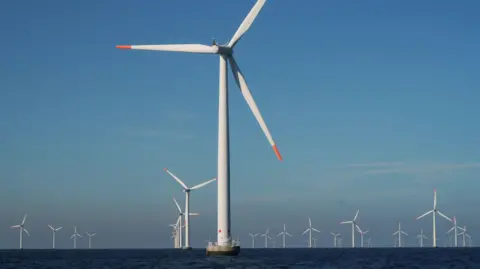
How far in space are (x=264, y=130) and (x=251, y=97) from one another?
28.9ft

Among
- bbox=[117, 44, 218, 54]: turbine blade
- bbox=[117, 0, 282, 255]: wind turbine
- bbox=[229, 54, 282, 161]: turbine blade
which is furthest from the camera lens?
bbox=[117, 44, 218, 54]: turbine blade

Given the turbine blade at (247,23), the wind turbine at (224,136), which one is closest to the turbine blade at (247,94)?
the wind turbine at (224,136)

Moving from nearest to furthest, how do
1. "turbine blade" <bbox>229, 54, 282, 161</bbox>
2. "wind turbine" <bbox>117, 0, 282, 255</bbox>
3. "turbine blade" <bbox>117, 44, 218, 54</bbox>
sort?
1. "wind turbine" <bbox>117, 0, 282, 255</bbox>
2. "turbine blade" <bbox>229, 54, 282, 161</bbox>
3. "turbine blade" <bbox>117, 44, 218, 54</bbox>

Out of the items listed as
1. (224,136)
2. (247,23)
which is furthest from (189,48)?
(224,136)

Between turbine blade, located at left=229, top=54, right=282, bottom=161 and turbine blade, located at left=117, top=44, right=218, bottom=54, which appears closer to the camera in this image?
turbine blade, located at left=229, top=54, right=282, bottom=161

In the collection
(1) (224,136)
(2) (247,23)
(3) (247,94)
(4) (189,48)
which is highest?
(2) (247,23)

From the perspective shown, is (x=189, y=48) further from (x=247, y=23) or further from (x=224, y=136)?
(x=224, y=136)

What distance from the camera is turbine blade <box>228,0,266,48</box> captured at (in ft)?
361

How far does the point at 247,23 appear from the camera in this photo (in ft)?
372

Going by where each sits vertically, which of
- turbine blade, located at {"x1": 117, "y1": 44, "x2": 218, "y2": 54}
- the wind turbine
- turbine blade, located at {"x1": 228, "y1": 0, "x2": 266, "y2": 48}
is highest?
turbine blade, located at {"x1": 228, "y1": 0, "x2": 266, "y2": 48}

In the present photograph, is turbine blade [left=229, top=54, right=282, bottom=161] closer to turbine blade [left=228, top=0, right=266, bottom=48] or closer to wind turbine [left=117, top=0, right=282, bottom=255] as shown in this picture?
wind turbine [left=117, top=0, right=282, bottom=255]

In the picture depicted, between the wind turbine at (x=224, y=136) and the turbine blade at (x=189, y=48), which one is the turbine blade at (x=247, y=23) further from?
the turbine blade at (x=189, y=48)

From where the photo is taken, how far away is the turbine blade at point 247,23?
4331 inches

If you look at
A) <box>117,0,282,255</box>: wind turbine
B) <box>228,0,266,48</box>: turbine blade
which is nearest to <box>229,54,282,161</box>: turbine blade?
<box>117,0,282,255</box>: wind turbine
